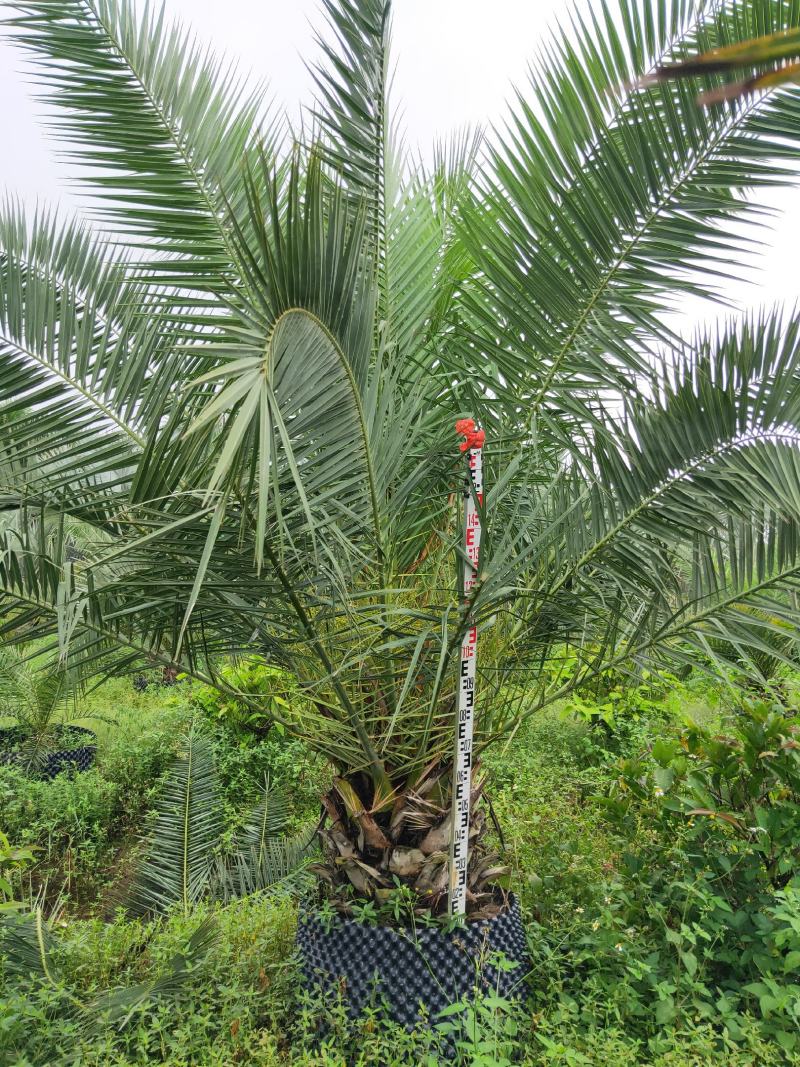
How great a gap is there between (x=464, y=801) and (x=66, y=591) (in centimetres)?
125

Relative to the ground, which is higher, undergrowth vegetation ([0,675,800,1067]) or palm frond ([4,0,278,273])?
palm frond ([4,0,278,273])

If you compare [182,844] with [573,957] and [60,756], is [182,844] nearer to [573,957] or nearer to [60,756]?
[573,957]

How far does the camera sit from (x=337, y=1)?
7.48 ft

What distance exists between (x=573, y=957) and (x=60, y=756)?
4017 mm

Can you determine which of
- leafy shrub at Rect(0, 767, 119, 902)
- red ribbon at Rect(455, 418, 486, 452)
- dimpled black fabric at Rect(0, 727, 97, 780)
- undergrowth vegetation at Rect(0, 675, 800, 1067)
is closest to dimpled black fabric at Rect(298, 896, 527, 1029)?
undergrowth vegetation at Rect(0, 675, 800, 1067)

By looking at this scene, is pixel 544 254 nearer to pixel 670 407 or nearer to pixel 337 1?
pixel 670 407

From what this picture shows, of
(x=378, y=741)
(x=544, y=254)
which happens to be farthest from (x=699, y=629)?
(x=544, y=254)

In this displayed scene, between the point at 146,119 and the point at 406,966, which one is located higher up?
the point at 146,119

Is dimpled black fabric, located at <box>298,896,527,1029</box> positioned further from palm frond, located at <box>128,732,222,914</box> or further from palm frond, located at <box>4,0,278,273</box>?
palm frond, located at <box>4,0,278,273</box>

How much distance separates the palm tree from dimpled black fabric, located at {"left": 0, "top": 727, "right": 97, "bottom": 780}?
3152 mm

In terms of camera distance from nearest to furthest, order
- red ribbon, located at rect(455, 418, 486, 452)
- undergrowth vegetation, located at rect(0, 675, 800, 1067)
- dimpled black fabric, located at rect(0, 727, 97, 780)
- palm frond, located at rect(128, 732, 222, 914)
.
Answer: undergrowth vegetation, located at rect(0, 675, 800, 1067), red ribbon, located at rect(455, 418, 486, 452), palm frond, located at rect(128, 732, 222, 914), dimpled black fabric, located at rect(0, 727, 97, 780)

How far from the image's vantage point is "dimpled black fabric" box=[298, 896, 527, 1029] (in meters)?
2.20

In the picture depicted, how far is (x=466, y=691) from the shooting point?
2.28m

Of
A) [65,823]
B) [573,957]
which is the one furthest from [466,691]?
[65,823]
